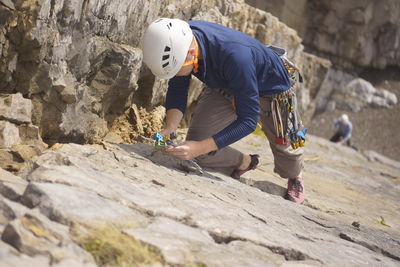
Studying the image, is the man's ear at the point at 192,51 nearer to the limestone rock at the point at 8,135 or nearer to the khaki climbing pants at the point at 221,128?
the khaki climbing pants at the point at 221,128

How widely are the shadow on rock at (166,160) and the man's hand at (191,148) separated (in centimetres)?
20

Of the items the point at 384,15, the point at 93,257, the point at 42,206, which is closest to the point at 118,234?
the point at 93,257

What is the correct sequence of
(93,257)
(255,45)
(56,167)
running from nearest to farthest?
1. (93,257)
2. (56,167)
3. (255,45)

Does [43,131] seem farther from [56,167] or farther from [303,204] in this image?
[303,204]

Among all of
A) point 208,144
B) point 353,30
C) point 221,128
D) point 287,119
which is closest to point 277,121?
point 287,119

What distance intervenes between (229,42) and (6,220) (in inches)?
83.4

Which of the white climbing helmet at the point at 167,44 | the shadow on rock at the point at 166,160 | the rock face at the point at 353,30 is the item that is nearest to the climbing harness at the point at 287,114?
the shadow on rock at the point at 166,160

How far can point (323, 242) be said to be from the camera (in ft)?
11.5

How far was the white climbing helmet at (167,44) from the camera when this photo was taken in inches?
146

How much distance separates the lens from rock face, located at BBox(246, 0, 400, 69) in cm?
2438

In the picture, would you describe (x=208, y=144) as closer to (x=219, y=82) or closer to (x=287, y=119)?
(x=219, y=82)

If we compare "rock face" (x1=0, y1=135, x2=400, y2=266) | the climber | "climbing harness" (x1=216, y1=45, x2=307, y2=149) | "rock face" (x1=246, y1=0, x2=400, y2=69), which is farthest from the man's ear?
"rock face" (x1=246, y1=0, x2=400, y2=69)

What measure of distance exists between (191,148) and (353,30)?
22643mm

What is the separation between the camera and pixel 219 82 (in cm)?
421
